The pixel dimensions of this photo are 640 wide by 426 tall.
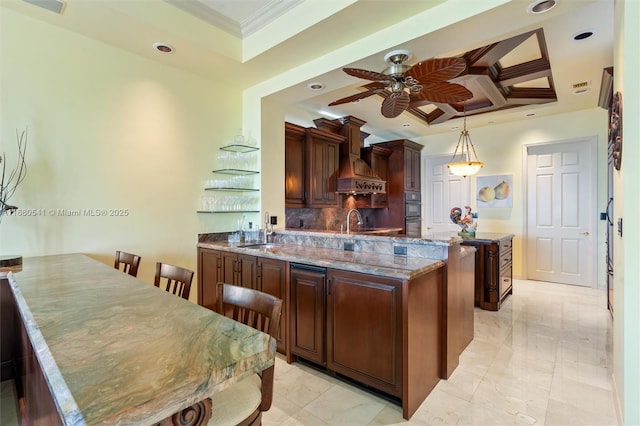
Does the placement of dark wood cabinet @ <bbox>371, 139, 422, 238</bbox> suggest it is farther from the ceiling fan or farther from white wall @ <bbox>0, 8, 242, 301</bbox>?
white wall @ <bbox>0, 8, 242, 301</bbox>

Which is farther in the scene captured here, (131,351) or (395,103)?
(395,103)

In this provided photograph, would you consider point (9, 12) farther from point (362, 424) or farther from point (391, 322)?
point (362, 424)

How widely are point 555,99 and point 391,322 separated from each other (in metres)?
4.90

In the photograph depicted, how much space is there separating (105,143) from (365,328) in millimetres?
2975

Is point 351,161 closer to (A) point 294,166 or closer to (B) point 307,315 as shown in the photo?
(A) point 294,166

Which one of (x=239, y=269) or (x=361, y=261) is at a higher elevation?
(x=361, y=261)

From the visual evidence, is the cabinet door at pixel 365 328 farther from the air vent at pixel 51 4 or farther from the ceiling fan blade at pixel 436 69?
the air vent at pixel 51 4

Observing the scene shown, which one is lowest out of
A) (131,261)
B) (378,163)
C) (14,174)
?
(131,261)

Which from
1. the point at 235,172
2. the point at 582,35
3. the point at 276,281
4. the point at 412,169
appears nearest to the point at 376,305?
the point at 276,281

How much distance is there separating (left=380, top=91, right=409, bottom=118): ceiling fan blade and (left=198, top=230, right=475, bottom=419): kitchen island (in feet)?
4.24

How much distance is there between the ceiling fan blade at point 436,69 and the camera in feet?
7.06

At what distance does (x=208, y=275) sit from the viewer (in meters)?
3.59

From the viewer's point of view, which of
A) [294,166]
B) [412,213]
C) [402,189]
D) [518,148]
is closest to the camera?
[294,166]

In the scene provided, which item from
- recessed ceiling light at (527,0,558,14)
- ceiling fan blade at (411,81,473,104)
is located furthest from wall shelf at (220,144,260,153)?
recessed ceiling light at (527,0,558,14)
